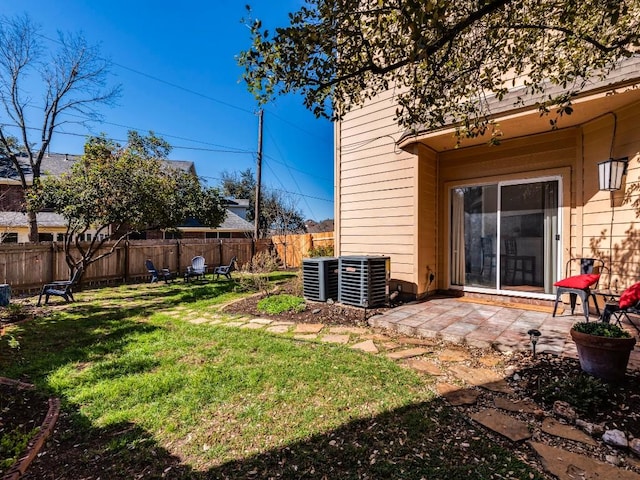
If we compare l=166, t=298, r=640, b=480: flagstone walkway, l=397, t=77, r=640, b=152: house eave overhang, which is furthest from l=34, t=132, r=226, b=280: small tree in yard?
l=397, t=77, r=640, b=152: house eave overhang

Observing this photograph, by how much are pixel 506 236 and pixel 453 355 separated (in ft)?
10.4

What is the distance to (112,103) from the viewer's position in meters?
12.4

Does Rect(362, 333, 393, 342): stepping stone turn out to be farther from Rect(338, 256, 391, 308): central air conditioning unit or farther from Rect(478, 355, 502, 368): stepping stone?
Rect(478, 355, 502, 368): stepping stone

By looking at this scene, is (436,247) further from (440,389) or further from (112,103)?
(112,103)

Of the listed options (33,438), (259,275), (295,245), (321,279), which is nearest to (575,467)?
(33,438)

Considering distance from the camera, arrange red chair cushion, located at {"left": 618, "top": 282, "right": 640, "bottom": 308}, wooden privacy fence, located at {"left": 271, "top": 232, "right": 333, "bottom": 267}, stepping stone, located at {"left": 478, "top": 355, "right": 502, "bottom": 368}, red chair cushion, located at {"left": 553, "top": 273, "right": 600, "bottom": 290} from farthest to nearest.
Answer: wooden privacy fence, located at {"left": 271, "top": 232, "right": 333, "bottom": 267}, red chair cushion, located at {"left": 553, "top": 273, "right": 600, "bottom": 290}, stepping stone, located at {"left": 478, "top": 355, "right": 502, "bottom": 368}, red chair cushion, located at {"left": 618, "top": 282, "right": 640, "bottom": 308}

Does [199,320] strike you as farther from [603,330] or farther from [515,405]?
[603,330]

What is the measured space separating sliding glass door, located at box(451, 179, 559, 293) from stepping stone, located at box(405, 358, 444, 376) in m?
3.20

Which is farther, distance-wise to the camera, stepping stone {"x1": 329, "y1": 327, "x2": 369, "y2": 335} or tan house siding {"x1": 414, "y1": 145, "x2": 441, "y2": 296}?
tan house siding {"x1": 414, "y1": 145, "x2": 441, "y2": 296}

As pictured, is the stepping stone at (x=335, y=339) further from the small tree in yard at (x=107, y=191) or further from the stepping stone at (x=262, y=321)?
the small tree in yard at (x=107, y=191)

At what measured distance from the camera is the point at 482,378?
2914mm

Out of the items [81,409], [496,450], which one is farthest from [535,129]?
[81,409]

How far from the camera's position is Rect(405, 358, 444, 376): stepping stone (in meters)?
3.07

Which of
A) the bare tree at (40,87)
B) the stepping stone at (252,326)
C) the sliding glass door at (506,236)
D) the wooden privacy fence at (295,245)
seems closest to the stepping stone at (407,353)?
the stepping stone at (252,326)
